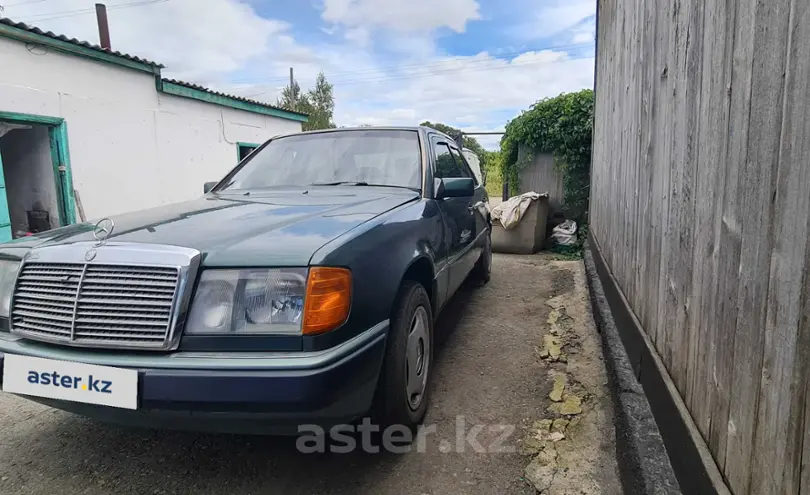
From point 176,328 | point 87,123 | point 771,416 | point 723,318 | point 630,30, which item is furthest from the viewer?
point 87,123

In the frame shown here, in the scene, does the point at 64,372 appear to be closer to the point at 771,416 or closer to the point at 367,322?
the point at 367,322

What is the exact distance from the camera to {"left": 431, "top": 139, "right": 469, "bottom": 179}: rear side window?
348cm

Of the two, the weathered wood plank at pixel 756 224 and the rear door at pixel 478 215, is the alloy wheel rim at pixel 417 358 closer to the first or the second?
the weathered wood plank at pixel 756 224

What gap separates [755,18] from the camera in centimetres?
113

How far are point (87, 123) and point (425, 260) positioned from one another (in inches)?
254

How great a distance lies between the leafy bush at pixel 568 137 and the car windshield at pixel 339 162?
521cm

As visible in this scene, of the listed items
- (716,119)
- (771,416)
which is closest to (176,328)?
(771,416)

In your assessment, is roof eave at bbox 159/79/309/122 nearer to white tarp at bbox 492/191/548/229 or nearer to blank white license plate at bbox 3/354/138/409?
white tarp at bbox 492/191/548/229

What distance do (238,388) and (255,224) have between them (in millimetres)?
774

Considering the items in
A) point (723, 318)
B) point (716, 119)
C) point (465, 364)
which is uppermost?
point (716, 119)

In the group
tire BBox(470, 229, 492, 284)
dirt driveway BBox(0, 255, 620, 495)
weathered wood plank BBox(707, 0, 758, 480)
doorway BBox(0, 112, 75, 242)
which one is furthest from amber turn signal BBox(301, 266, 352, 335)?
doorway BBox(0, 112, 75, 242)

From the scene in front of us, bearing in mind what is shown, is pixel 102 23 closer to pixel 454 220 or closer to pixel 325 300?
pixel 454 220

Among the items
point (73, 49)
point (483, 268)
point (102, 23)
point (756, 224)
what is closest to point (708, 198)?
point (756, 224)

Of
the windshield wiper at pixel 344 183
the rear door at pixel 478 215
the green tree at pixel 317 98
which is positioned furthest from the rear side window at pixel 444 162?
the green tree at pixel 317 98
